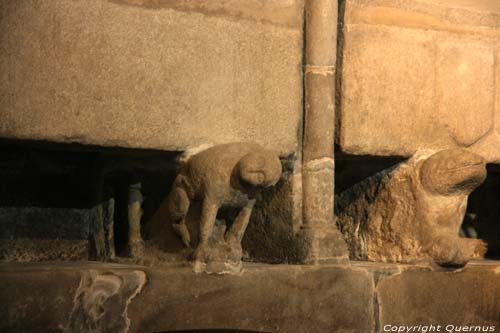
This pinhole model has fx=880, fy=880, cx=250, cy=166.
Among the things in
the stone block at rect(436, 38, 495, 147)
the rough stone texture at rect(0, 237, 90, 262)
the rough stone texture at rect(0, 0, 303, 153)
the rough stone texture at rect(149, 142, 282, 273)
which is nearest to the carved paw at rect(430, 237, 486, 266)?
the stone block at rect(436, 38, 495, 147)

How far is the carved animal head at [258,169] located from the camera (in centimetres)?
340

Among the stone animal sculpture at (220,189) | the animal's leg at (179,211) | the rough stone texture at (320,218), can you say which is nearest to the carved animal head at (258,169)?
the stone animal sculpture at (220,189)

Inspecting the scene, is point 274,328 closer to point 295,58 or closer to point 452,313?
point 452,313

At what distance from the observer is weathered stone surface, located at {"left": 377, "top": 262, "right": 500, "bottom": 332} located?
381 cm

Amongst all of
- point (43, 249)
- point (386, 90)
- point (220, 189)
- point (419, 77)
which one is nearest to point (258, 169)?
point (220, 189)

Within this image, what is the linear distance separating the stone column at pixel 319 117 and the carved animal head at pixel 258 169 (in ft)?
1.32

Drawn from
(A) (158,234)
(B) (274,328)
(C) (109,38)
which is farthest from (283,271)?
(C) (109,38)

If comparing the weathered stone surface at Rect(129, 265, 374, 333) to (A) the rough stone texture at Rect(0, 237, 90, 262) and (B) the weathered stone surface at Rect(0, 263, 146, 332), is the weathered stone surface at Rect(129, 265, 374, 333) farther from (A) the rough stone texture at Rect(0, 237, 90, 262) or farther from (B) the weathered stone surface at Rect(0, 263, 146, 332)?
(A) the rough stone texture at Rect(0, 237, 90, 262)

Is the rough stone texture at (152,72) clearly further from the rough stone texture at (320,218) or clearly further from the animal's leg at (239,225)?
the animal's leg at (239,225)

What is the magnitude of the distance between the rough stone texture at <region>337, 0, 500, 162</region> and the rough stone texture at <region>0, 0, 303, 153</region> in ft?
0.97

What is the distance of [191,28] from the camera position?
365 centimetres

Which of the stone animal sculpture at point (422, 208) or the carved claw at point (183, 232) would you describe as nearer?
the carved claw at point (183, 232)

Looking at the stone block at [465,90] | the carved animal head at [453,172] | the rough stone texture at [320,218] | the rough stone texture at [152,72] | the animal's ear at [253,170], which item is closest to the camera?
the rough stone texture at [152,72]

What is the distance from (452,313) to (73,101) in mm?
1920
